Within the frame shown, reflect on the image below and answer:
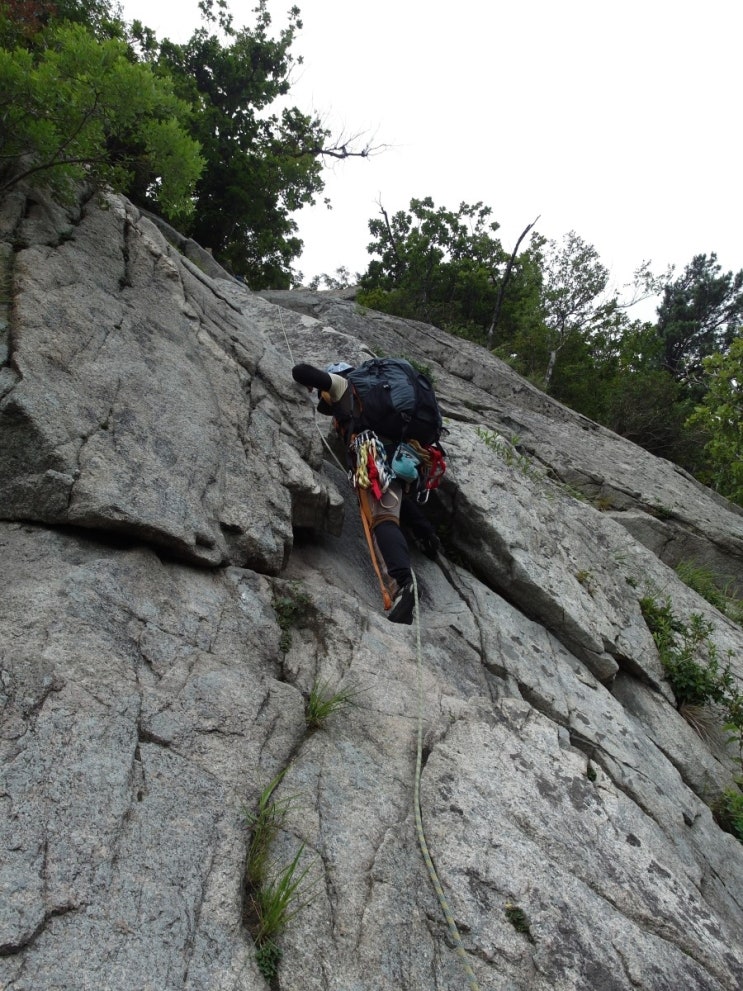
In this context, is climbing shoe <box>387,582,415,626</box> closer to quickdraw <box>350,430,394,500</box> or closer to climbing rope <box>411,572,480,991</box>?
quickdraw <box>350,430,394,500</box>

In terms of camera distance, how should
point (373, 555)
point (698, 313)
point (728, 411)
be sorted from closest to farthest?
point (373, 555), point (728, 411), point (698, 313)

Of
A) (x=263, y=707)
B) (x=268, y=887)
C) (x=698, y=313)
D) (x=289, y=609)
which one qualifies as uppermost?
(x=698, y=313)

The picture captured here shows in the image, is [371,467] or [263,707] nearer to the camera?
[263,707]

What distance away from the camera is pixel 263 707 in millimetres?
3689

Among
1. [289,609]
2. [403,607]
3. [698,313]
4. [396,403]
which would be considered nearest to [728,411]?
[396,403]

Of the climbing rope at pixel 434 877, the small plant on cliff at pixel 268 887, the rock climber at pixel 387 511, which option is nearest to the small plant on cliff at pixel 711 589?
the rock climber at pixel 387 511

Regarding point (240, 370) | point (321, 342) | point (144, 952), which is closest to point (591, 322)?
point (321, 342)

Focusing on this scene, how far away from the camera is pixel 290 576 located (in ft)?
17.0

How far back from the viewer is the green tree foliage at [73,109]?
4.50 meters

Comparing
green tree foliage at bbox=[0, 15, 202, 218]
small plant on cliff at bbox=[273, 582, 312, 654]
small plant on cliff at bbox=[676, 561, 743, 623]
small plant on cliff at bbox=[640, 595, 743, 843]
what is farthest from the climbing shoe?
small plant on cliff at bbox=[676, 561, 743, 623]

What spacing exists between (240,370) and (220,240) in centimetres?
1070

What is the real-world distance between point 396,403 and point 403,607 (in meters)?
2.10

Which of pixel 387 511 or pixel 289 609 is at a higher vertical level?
pixel 387 511

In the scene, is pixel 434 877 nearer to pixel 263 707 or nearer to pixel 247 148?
pixel 263 707
